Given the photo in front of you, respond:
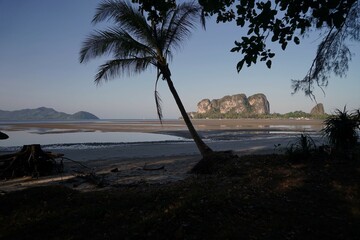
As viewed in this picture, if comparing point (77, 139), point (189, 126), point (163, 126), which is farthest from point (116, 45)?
point (163, 126)

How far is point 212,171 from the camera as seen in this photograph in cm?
794

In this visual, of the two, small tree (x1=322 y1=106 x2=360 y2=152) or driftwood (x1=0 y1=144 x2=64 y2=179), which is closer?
small tree (x1=322 y1=106 x2=360 y2=152)

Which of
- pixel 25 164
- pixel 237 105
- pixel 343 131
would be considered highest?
pixel 237 105

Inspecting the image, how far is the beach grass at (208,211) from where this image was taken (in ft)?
12.0

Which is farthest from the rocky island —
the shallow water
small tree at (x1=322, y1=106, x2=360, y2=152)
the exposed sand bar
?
small tree at (x1=322, y1=106, x2=360, y2=152)

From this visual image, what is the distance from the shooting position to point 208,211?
13.7ft

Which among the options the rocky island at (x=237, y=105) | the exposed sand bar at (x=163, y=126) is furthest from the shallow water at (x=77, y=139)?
the rocky island at (x=237, y=105)

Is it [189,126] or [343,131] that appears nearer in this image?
[343,131]

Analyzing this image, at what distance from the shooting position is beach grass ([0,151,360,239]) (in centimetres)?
365

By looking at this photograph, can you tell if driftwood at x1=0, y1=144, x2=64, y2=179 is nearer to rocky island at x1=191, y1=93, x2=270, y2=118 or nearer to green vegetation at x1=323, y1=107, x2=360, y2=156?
green vegetation at x1=323, y1=107, x2=360, y2=156

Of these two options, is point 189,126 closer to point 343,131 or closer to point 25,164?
point 343,131

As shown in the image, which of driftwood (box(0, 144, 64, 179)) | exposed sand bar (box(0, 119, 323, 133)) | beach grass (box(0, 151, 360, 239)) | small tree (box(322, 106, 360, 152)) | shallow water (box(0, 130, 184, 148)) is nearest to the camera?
beach grass (box(0, 151, 360, 239))

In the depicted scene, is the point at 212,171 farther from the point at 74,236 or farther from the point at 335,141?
the point at 74,236

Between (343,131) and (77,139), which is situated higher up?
(343,131)
